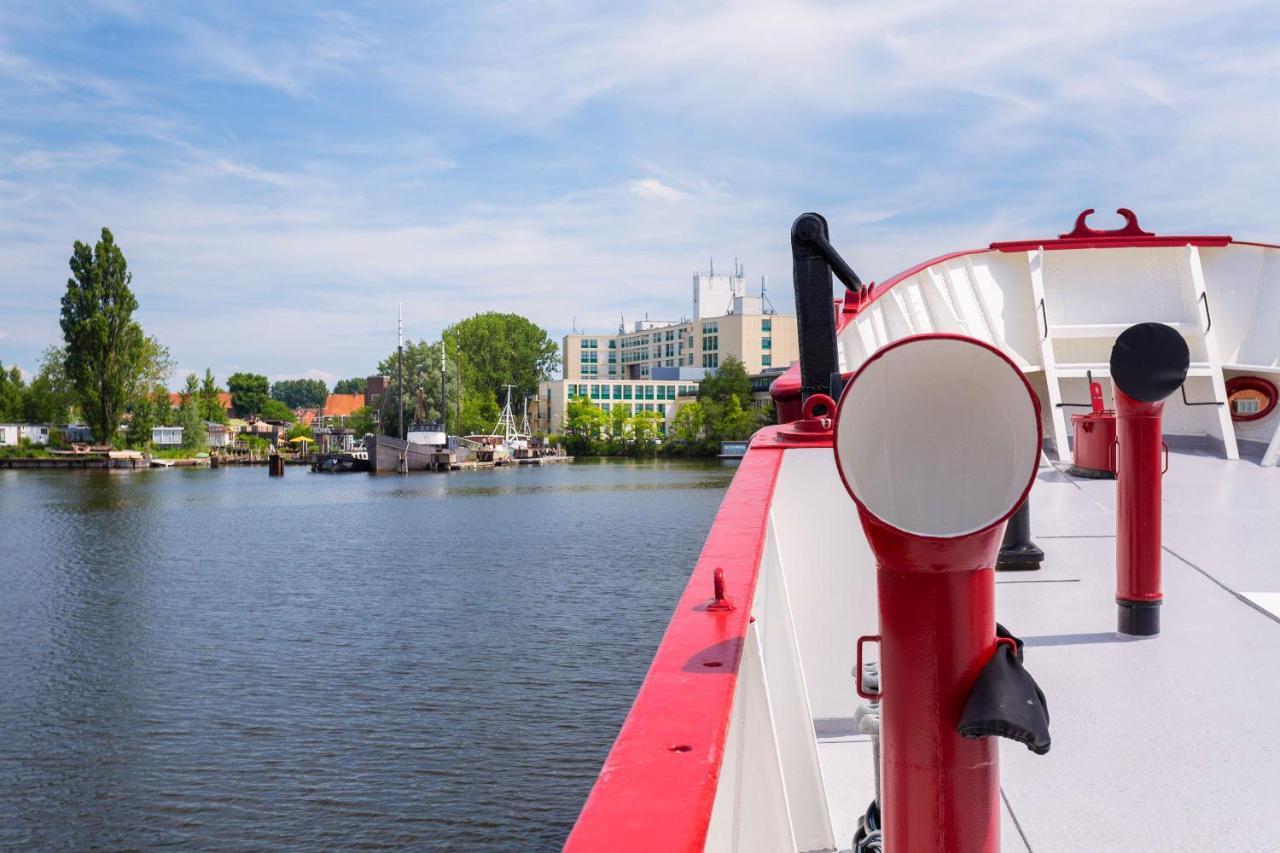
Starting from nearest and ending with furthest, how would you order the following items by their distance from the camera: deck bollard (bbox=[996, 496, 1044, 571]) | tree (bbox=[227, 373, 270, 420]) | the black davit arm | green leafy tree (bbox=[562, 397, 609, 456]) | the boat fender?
the boat fender
the black davit arm
deck bollard (bbox=[996, 496, 1044, 571])
green leafy tree (bbox=[562, 397, 609, 456])
tree (bbox=[227, 373, 270, 420])

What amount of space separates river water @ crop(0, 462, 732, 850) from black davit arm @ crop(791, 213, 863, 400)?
6157 millimetres

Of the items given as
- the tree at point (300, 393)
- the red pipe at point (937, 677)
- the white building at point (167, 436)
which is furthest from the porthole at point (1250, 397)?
the tree at point (300, 393)

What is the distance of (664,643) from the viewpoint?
200 cm

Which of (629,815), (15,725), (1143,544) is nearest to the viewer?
(629,815)

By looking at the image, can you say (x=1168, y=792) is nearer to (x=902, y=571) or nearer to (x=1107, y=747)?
(x=1107, y=747)

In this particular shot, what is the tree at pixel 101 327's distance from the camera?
67062mm

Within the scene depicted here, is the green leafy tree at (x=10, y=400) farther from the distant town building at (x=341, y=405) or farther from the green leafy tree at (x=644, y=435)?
the distant town building at (x=341, y=405)

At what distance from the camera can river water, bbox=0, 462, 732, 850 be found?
33.9 ft

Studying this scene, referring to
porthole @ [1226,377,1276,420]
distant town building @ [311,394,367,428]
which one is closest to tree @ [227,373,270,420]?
distant town building @ [311,394,367,428]

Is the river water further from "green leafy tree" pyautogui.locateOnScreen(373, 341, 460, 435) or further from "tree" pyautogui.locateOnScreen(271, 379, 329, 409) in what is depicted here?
"tree" pyautogui.locateOnScreen(271, 379, 329, 409)

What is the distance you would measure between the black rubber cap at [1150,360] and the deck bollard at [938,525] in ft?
6.54

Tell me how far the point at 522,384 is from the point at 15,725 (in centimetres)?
10375

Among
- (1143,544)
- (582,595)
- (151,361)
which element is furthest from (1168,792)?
(151,361)

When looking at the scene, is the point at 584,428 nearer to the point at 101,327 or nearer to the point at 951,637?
the point at 101,327
